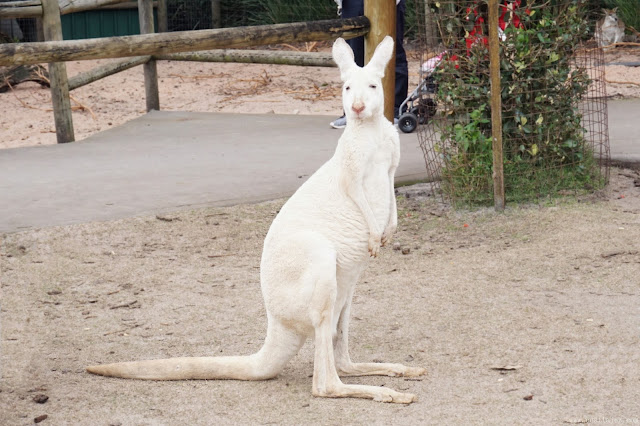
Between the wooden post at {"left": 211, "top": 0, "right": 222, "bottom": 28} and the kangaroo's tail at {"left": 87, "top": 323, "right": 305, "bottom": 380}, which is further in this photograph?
the wooden post at {"left": 211, "top": 0, "right": 222, "bottom": 28}

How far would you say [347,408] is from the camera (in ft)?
10.1

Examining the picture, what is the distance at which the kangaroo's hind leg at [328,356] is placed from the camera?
3.06 m

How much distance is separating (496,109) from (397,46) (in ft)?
6.41

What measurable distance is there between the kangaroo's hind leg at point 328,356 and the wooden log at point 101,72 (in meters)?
5.26

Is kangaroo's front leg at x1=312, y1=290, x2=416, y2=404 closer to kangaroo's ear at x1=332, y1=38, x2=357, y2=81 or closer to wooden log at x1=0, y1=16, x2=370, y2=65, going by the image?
kangaroo's ear at x1=332, y1=38, x2=357, y2=81

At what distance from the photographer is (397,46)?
23.2 ft

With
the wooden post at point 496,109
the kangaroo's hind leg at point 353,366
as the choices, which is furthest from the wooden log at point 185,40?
the kangaroo's hind leg at point 353,366

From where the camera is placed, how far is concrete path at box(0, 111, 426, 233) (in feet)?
17.9

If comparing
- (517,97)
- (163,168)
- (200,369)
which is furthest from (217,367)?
(163,168)

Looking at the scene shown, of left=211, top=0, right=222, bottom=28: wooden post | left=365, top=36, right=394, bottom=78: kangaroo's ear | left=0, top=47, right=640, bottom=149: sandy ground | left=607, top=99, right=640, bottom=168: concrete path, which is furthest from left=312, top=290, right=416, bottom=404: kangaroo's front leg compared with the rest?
left=211, top=0, right=222, bottom=28: wooden post

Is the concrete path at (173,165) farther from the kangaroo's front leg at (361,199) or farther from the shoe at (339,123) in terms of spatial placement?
the kangaroo's front leg at (361,199)

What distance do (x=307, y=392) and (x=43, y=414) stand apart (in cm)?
92

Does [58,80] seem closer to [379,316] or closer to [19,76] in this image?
[19,76]

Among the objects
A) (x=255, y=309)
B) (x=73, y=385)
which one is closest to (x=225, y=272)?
(x=255, y=309)
